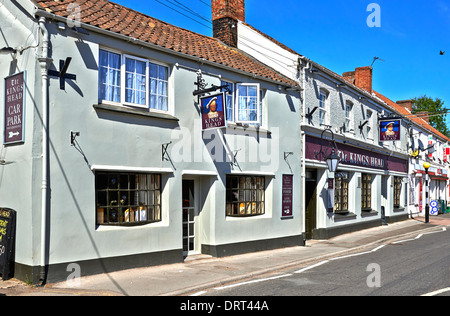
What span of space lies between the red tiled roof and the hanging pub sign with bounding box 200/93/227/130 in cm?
155

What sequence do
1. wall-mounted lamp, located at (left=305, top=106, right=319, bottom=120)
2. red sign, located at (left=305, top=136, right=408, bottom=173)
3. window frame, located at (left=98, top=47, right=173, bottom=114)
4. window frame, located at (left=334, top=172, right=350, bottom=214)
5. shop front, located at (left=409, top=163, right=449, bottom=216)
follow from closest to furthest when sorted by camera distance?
window frame, located at (left=98, top=47, right=173, bottom=114)
wall-mounted lamp, located at (left=305, top=106, right=319, bottom=120)
red sign, located at (left=305, top=136, right=408, bottom=173)
window frame, located at (left=334, top=172, right=350, bottom=214)
shop front, located at (left=409, top=163, right=449, bottom=216)

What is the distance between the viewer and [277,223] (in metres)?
15.5

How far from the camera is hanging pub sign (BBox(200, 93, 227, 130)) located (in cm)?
1180

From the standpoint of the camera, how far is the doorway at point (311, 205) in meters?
18.4

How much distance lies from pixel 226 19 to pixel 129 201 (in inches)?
397

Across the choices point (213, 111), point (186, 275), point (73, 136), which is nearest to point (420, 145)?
point (213, 111)

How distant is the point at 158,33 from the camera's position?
42.8 feet

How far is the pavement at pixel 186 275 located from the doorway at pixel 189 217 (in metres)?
0.44

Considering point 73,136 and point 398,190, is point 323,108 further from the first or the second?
point 398,190

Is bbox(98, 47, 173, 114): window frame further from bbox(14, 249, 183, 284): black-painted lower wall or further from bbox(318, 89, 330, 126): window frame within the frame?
bbox(318, 89, 330, 126): window frame

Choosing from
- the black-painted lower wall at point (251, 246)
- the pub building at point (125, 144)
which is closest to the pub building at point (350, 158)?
the black-painted lower wall at point (251, 246)

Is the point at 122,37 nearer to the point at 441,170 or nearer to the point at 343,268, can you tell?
the point at 343,268

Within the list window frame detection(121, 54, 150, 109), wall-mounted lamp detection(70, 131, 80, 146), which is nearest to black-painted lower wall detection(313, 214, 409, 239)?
window frame detection(121, 54, 150, 109)
